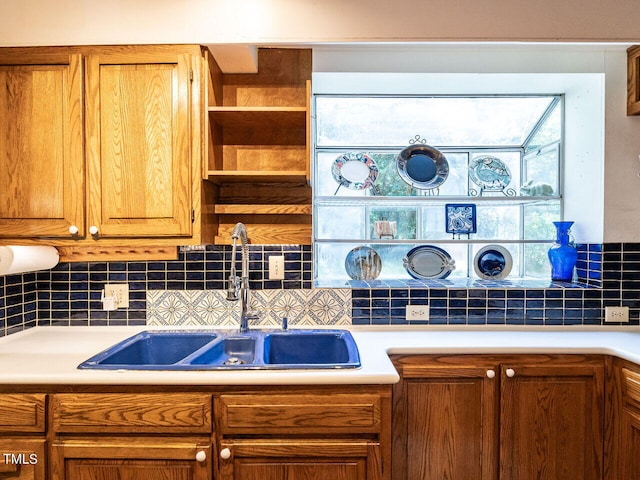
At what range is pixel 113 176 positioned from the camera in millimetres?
1691

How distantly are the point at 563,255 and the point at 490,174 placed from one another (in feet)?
1.89

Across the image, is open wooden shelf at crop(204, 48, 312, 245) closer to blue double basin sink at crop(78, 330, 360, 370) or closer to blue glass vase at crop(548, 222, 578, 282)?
blue double basin sink at crop(78, 330, 360, 370)

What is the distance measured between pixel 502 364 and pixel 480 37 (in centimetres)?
136

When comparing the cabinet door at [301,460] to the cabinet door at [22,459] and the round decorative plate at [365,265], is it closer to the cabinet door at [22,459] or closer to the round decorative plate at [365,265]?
the cabinet door at [22,459]

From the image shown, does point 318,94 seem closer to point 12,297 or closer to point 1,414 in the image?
point 12,297

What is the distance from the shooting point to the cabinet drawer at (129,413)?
55.4 inches

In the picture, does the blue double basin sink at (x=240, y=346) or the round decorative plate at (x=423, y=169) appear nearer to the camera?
the blue double basin sink at (x=240, y=346)

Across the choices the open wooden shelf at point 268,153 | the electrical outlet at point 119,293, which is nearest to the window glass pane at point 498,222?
the open wooden shelf at point 268,153

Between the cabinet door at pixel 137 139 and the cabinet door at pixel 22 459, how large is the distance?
79 centimetres

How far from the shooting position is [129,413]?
4.62 ft

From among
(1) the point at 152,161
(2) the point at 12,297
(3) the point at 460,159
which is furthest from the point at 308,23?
(2) the point at 12,297

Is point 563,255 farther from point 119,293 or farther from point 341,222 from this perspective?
point 119,293

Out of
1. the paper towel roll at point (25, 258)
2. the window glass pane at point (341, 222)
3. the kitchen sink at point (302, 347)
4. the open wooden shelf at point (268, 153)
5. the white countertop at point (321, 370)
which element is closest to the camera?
the white countertop at point (321, 370)

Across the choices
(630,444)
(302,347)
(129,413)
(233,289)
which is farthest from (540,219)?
(129,413)
